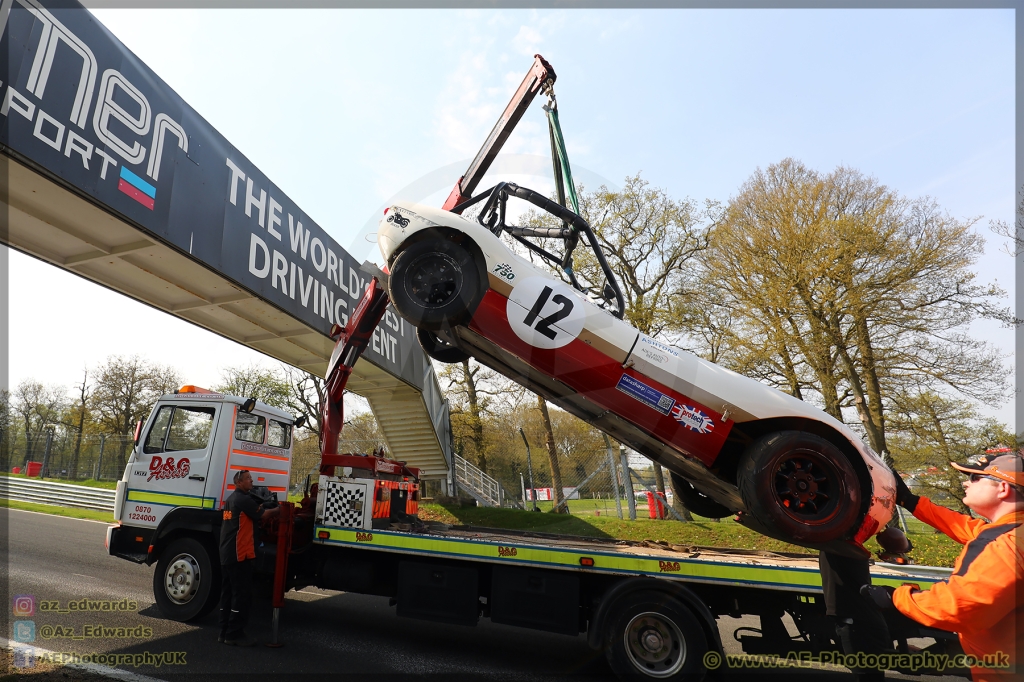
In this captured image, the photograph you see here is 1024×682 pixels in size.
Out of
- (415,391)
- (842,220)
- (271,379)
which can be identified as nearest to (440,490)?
(415,391)

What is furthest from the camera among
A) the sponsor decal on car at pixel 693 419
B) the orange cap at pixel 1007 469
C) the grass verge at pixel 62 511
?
the grass verge at pixel 62 511

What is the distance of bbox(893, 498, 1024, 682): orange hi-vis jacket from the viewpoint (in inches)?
80.9

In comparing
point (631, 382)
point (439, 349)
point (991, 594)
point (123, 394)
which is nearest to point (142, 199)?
point (439, 349)

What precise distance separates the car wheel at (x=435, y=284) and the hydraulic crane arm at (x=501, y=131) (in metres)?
1.07

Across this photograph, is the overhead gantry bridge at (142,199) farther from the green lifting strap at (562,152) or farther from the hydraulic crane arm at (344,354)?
the green lifting strap at (562,152)

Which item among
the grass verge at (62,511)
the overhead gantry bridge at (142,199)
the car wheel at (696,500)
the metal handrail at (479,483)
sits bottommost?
the grass verge at (62,511)

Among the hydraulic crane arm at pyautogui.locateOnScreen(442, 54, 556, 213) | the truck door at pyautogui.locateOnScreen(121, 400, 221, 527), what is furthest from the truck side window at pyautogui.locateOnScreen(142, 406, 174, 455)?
the hydraulic crane arm at pyautogui.locateOnScreen(442, 54, 556, 213)

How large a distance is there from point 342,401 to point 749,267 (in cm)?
1114

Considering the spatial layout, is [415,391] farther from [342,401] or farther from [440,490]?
[342,401]

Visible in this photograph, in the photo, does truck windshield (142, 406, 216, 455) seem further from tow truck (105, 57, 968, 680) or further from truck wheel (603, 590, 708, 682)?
truck wheel (603, 590, 708, 682)

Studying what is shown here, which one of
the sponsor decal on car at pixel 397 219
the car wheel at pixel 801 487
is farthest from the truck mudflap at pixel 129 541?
the car wheel at pixel 801 487

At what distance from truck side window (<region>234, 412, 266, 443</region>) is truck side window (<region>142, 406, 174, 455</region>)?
0.82 m

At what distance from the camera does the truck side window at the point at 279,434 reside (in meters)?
7.15

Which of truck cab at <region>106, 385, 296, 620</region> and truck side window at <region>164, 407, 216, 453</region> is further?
truck side window at <region>164, 407, 216, 453</region>
